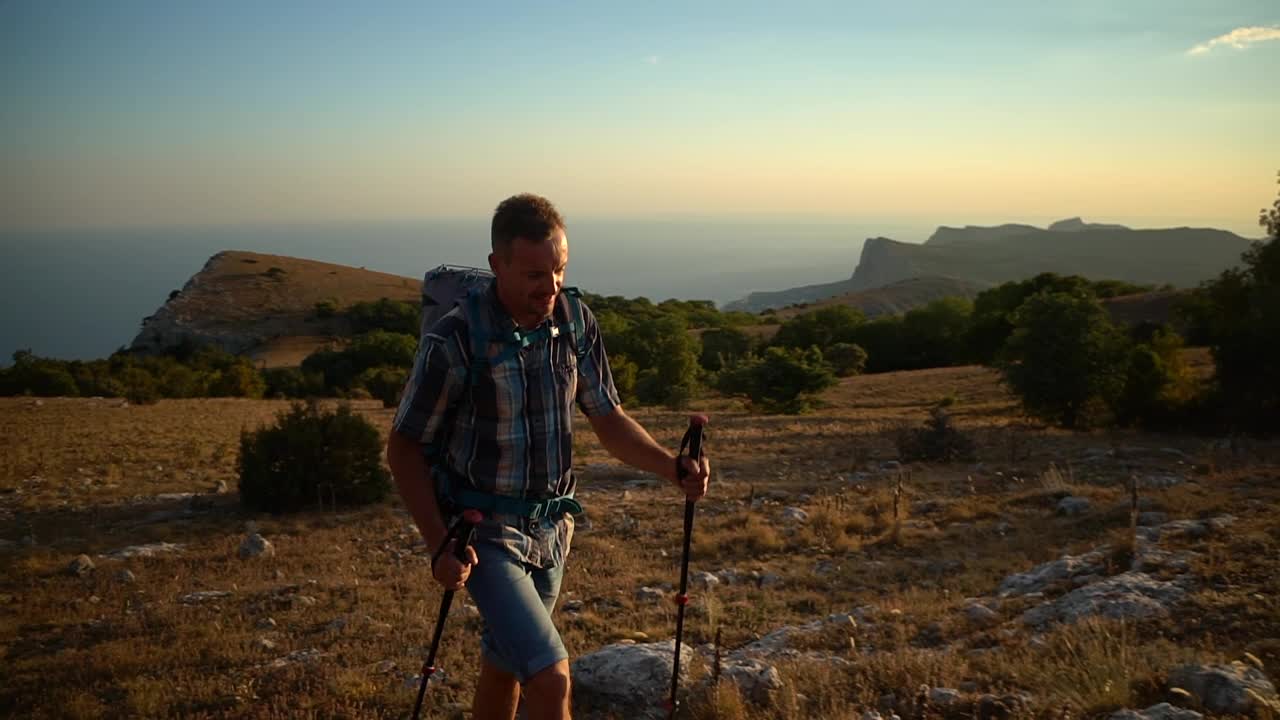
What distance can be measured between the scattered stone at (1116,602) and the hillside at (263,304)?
50.4m

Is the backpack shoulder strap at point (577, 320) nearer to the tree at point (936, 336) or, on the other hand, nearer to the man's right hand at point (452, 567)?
A: the man's right hand at point (452, 567)

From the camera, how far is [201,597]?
6.43 meters

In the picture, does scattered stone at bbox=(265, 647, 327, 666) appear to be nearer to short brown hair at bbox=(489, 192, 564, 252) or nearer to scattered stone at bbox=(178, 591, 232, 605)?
scattered stone at bbox=(178, 591, 232, 605)

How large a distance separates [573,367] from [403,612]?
4.05 meters

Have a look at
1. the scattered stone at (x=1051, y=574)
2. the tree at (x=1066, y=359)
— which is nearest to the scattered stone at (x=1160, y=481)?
the scattered stone at (x=1051, y=574)

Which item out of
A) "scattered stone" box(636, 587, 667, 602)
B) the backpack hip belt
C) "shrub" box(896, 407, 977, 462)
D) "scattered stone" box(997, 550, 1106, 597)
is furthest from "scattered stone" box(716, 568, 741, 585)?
"shrub" box(896, 407, 977, 462)

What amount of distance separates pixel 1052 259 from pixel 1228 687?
6172 inches

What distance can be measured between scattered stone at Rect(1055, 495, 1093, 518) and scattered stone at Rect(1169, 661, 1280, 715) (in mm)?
5299

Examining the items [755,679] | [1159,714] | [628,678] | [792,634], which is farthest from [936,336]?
[1159,714]

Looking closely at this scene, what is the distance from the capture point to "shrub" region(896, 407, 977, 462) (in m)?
12.9

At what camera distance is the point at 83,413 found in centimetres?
1912

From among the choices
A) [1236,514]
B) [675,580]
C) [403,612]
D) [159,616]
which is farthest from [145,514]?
[1236,514]

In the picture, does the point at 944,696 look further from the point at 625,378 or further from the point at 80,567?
the point at 625,378

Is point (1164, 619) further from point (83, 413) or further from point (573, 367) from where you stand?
point (83, 413)
